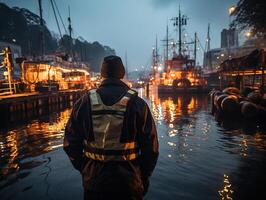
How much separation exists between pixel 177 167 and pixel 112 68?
5677 millimetres

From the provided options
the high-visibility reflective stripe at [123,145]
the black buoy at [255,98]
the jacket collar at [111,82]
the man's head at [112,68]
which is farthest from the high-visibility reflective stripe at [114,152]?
the black buoy at [255,98]

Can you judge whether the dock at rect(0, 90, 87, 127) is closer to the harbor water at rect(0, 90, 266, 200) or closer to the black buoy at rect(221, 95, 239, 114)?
the harbor water at rect(0, 90, 266, 200)

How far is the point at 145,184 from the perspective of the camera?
3123mm

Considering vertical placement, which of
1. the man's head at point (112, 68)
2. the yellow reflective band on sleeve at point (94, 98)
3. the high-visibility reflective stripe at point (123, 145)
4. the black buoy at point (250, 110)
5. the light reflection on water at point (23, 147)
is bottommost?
the light reflection on water at point (23, 147)

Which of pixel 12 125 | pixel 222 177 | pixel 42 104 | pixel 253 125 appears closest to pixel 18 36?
pixel 42 104

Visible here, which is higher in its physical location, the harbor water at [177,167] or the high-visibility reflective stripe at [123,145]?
the high-visibility reflective stripe at [123,145]

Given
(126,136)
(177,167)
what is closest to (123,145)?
(126,136)

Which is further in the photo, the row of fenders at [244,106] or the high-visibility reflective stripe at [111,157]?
the row of fenders at [244,106]

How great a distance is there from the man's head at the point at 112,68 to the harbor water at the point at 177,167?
3.87m

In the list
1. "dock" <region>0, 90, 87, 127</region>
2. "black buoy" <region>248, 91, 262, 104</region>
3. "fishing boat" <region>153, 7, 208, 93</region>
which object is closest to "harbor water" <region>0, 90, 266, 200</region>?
"black buoy" <region>248, 91, 262, 104</region>

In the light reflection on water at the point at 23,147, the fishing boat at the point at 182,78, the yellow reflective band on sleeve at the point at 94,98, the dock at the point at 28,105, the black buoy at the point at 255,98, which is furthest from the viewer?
the fishing boat at the point at 182,78

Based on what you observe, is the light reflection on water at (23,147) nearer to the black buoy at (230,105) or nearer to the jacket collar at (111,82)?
the jacket collar at (111,82)

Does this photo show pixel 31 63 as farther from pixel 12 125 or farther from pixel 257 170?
pixel 257 170

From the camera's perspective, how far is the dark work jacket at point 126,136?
283 centimetres
